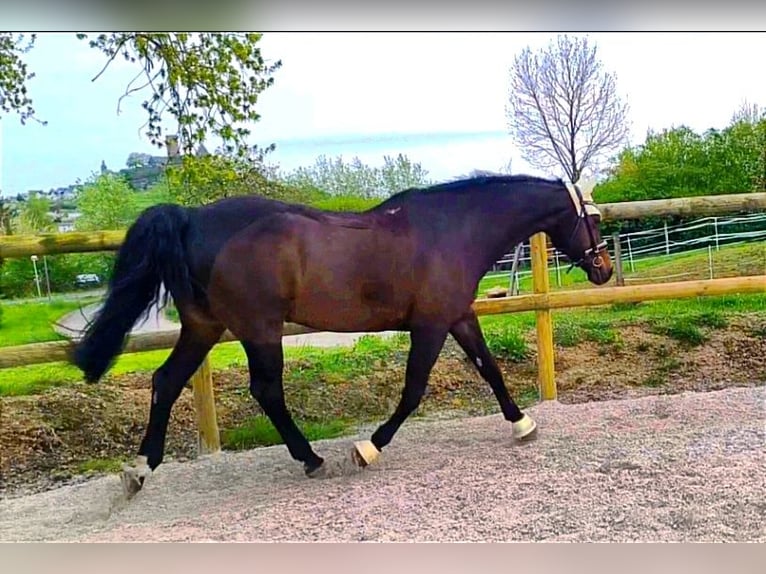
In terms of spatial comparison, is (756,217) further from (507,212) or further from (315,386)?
(315,386)

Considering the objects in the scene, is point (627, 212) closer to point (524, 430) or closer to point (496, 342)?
point (496, 342)

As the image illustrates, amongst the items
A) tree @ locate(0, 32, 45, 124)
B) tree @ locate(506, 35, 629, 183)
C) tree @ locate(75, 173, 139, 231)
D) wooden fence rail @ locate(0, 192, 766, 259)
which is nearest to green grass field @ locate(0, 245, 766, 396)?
wooden fence rail @ locate(0, 192, 766, 259)

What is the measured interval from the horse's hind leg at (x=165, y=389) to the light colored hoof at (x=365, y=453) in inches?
19.7

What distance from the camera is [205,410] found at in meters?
2.23

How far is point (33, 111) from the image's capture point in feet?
7.24

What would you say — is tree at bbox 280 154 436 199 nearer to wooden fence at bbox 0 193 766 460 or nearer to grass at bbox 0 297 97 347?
wooden fence at bbox 0 193 766 460

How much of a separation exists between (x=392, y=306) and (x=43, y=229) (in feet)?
3.31

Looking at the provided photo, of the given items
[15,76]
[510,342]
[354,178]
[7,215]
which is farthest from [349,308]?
[15,76]

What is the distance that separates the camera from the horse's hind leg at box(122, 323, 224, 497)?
2188mm

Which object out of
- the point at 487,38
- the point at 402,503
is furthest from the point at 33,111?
the point at 402,503

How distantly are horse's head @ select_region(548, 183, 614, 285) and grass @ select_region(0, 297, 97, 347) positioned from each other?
1.33m

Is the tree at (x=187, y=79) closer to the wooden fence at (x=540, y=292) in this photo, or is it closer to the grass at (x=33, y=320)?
the wooden fence at (x=540, y=292)

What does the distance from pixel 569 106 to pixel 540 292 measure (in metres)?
0.54
